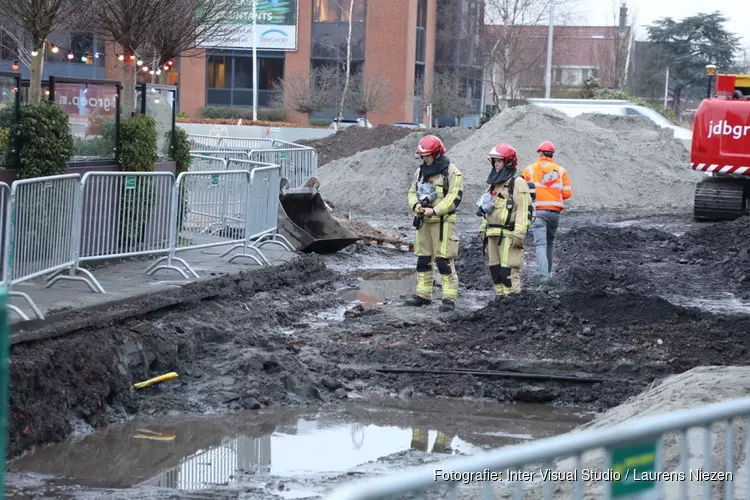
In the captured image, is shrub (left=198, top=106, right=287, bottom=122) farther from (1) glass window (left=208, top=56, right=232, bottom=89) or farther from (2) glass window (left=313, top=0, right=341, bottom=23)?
(2) glass window (left=313, top=0, right=341, bottom=23)

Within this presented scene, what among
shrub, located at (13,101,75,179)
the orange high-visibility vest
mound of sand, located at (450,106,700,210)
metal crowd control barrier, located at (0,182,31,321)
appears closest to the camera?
metal crowd control barrier, located at (0,182,31,321)

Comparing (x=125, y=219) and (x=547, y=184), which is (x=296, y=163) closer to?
(x=547, y=184)

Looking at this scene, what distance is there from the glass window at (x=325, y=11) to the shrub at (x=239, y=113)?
234 inches

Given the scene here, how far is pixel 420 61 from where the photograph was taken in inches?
2333

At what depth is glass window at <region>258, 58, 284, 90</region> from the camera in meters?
58.0

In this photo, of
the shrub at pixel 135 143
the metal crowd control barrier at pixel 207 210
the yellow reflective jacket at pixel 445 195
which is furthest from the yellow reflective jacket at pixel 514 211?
the shrub at pixel 135 143

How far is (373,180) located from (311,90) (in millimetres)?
22970

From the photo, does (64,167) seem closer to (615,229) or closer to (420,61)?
(615,229)

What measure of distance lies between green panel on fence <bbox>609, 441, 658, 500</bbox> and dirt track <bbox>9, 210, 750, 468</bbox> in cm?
499

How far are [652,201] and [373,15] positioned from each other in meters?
29.4

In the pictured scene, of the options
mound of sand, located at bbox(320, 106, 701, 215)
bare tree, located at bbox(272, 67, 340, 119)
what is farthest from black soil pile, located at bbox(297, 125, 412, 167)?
bare tree, located at bbox(272, 67, 340, 119)

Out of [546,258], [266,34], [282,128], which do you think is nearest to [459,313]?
[546,258]

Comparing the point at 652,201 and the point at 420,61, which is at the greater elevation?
the point at 420,61

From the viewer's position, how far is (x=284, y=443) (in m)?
7.61
